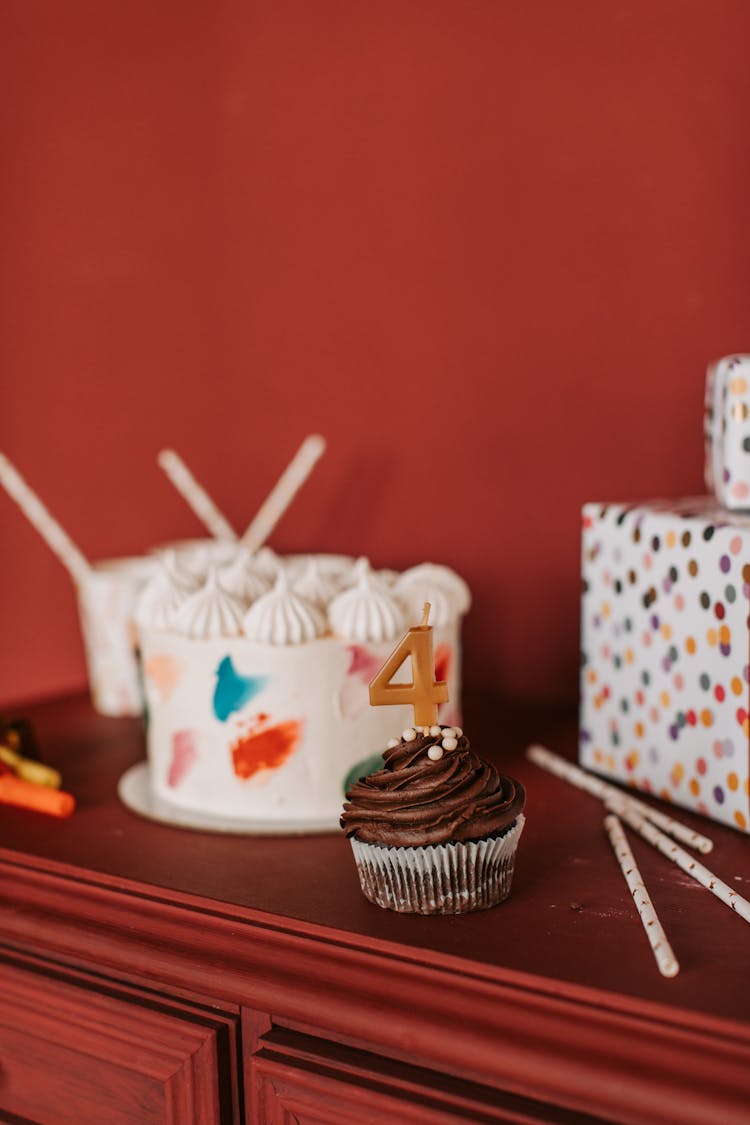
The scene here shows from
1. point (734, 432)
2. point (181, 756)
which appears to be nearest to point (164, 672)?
point (181, 756)

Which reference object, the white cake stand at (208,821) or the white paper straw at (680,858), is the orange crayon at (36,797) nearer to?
the white cake stand at (208,821)

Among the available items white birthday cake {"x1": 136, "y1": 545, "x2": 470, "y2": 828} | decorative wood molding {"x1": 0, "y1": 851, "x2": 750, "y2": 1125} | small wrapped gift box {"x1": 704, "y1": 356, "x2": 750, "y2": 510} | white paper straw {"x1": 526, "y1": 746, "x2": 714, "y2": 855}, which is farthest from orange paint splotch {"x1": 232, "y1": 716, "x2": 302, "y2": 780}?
small wrapped gift box {"x1": 704, "y1": 356, "x2": 750, "y2": 510}

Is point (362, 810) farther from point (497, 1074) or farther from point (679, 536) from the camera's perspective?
point (679, 536)

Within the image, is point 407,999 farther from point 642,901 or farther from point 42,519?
point 42,519

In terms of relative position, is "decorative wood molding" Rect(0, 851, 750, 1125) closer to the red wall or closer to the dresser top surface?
the dresser top surface

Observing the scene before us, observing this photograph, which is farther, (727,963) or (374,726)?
(374,726)

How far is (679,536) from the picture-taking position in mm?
940

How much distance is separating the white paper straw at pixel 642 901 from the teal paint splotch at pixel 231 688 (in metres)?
0.31

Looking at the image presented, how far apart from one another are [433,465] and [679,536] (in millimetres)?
479

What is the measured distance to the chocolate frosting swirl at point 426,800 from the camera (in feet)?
2.44

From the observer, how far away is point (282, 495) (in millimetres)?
1313

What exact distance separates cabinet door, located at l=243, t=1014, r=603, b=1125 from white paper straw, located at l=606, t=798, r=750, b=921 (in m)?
0.18

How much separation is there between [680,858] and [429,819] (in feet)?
0.70

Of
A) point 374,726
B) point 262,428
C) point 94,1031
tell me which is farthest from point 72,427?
point 94,1031
